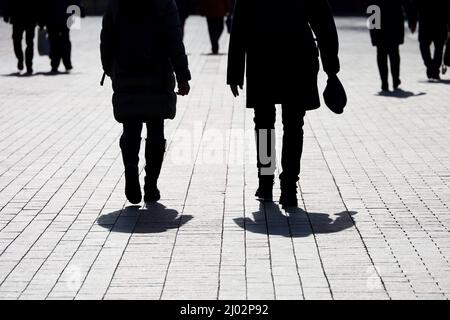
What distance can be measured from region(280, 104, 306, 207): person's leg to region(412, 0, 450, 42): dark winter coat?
9750 millimetres

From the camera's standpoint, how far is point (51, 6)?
1983 centimetres

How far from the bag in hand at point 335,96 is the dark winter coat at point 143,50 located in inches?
38.5

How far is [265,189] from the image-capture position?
8.98m

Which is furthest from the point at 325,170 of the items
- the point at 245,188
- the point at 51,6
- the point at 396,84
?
the point at 51,6

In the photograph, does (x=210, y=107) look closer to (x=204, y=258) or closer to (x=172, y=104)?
(x=172, y=104)

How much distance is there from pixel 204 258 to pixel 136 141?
196 cm

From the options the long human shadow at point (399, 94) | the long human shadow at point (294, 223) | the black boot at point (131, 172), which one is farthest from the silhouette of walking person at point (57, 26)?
the long human shadow at point (294, 223)

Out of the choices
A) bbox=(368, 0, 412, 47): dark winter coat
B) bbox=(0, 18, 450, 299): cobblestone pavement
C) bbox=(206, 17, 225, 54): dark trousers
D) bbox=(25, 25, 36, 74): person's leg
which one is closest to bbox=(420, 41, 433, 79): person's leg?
bbox=(368, 0, 412, 47): dark winter coat

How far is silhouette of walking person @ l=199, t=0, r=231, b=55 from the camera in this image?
24281mm

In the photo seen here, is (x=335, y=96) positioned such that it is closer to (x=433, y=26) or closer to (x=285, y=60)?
(x=285, y=60)

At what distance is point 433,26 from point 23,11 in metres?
6.46

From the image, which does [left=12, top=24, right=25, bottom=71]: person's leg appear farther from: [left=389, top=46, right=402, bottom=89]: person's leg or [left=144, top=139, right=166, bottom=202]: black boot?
[left=144, top=139, right=166, bottom=202]: black boot

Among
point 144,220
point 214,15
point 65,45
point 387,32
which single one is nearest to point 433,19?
point 387,32
